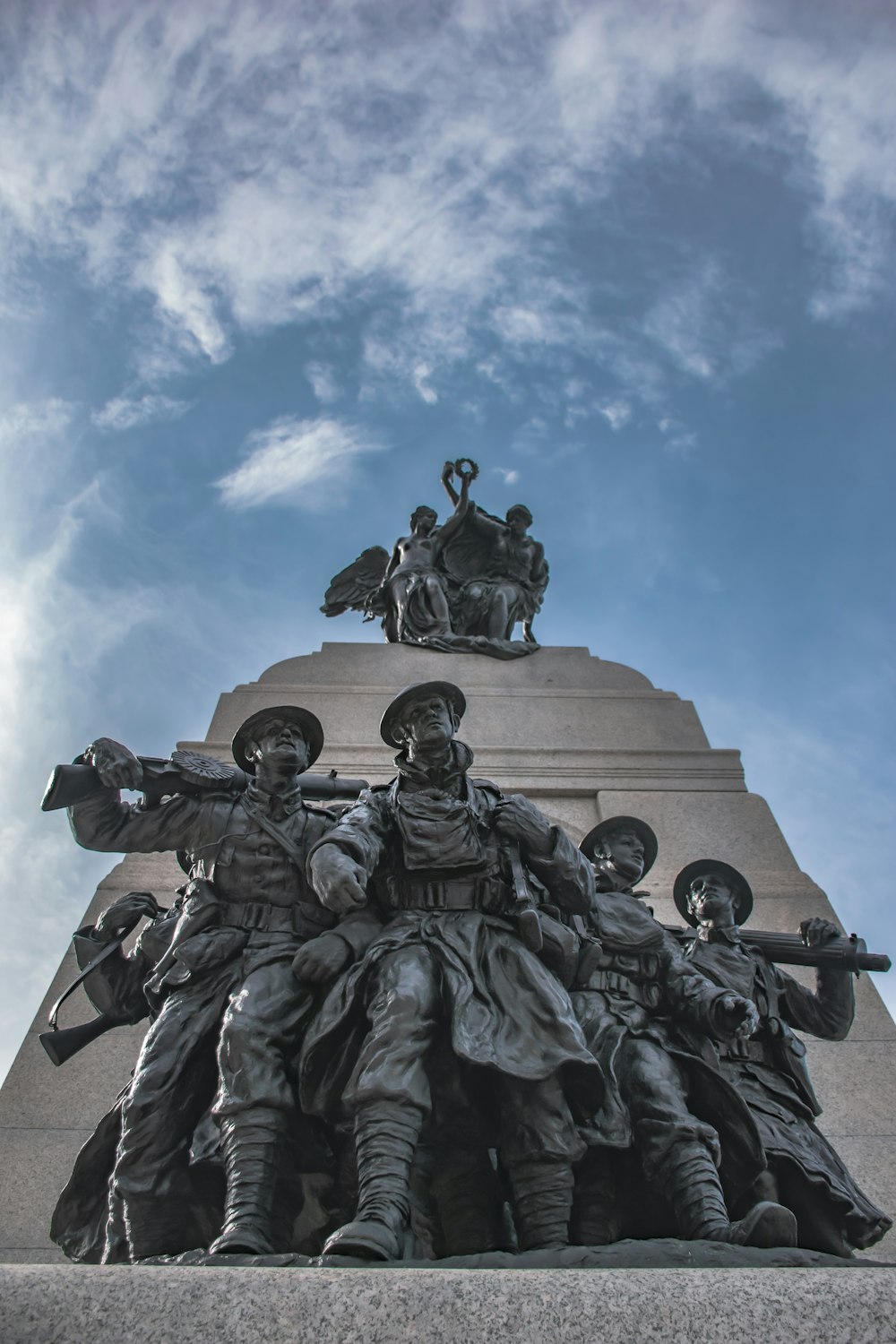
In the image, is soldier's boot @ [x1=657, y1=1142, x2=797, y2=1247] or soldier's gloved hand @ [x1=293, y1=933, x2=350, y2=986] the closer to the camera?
soldier's boot @ [x1=657, y1=1142, x2=797, y2=1247]

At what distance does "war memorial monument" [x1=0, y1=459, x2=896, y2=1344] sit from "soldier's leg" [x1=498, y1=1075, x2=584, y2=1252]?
0.04ft

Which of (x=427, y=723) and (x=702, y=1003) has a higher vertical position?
(x=427, y=723)

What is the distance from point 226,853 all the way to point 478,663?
213 inches

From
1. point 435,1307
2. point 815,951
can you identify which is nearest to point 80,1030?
point 435,1307

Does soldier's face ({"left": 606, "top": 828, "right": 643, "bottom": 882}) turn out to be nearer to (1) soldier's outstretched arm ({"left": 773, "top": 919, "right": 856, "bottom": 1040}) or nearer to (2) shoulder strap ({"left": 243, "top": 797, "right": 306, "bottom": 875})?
(1) soldier's outstretched arm ({"left": 773, "top": 919, "right": 856, "bottom": 1040})

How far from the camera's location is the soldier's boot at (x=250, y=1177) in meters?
3.20

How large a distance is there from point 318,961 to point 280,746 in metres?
1.24

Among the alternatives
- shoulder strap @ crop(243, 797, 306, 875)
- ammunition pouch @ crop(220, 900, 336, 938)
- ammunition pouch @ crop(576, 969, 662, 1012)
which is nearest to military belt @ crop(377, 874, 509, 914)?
ammunition pouch @ crop(220, 900, 336, 938)

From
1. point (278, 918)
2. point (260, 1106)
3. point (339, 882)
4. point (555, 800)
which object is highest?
point (555, 800)

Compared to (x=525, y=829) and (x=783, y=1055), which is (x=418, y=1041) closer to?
(x=525, y=829)

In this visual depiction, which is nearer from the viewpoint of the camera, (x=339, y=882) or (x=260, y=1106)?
(x=260, y=1106)

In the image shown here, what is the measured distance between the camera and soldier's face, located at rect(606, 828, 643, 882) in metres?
5.30

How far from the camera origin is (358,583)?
12648 mm

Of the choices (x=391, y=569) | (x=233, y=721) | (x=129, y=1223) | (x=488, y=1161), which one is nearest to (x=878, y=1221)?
(x=488, y=1161)
